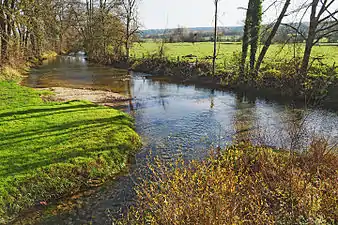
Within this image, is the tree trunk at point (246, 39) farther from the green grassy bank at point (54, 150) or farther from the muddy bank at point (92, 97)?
the green grassy bank at point (54, 150)

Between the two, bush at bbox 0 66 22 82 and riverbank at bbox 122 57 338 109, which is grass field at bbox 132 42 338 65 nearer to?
riverbank at bbox 122 57 338 109

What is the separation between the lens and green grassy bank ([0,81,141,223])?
22.9ft

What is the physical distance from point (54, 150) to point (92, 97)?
10.2 meters

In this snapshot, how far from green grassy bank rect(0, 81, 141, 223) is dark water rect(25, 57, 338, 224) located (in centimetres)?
69

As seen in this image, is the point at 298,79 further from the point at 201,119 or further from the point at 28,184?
the point at 28,184

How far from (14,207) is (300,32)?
17.7 meters

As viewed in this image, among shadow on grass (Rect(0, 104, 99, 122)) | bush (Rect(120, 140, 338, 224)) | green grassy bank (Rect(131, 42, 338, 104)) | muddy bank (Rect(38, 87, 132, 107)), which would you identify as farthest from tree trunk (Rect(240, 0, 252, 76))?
bush (Rect(120, 140, 338, 224))

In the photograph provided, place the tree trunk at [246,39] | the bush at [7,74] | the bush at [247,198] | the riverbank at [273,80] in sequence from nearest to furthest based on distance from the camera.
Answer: the bush at [247,198] < the riverbank at [273,80] < the bush at [7,74] < the tree trunk at [246,39]

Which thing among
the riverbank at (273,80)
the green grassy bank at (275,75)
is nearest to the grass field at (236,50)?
the green grassy bank at (275,75)

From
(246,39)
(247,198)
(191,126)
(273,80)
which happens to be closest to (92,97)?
(191,126)

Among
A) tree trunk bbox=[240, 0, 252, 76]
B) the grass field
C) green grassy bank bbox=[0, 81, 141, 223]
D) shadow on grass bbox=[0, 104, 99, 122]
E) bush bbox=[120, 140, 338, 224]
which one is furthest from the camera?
tree trunk bbox=[240, 0, 252, 76]

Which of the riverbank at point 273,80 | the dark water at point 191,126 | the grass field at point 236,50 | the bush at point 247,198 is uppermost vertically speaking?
the grass field at point 236,50

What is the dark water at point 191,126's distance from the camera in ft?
22.9

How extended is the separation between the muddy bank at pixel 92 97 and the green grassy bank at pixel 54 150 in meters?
3.79
